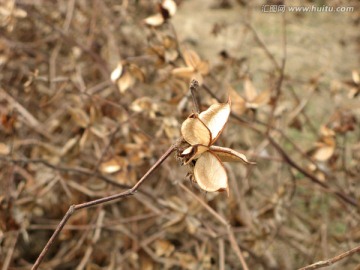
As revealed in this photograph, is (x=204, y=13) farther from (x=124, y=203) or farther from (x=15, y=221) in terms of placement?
(x=15, y=221)

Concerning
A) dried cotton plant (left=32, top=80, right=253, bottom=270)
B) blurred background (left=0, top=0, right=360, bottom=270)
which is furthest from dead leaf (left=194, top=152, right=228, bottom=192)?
blurred background (left=0, top=0, right=360, bottom=270)

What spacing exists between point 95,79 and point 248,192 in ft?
2.69

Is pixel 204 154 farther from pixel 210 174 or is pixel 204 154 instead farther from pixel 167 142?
pixel 167 142

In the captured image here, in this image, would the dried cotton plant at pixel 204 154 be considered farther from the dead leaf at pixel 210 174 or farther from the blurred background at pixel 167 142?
the blurred background at pixel 167 142

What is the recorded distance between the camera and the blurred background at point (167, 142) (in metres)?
1.14

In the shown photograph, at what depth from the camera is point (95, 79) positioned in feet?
6.34

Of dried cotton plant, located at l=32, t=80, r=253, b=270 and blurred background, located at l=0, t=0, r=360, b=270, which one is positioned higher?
dried cotton plant, located at l=32, t=80, r=253, b=270

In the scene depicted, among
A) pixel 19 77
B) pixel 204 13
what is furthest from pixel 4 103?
pixel 204 13

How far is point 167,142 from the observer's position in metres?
1.24

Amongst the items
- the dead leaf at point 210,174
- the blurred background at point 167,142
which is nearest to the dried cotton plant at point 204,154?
the dead leaf at point 210,174

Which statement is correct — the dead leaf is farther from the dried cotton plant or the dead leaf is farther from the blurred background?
the blurred background

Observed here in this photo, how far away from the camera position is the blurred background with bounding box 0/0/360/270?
114cm

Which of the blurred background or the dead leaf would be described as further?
the blurred background

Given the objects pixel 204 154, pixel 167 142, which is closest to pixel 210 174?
pixel 204 154
